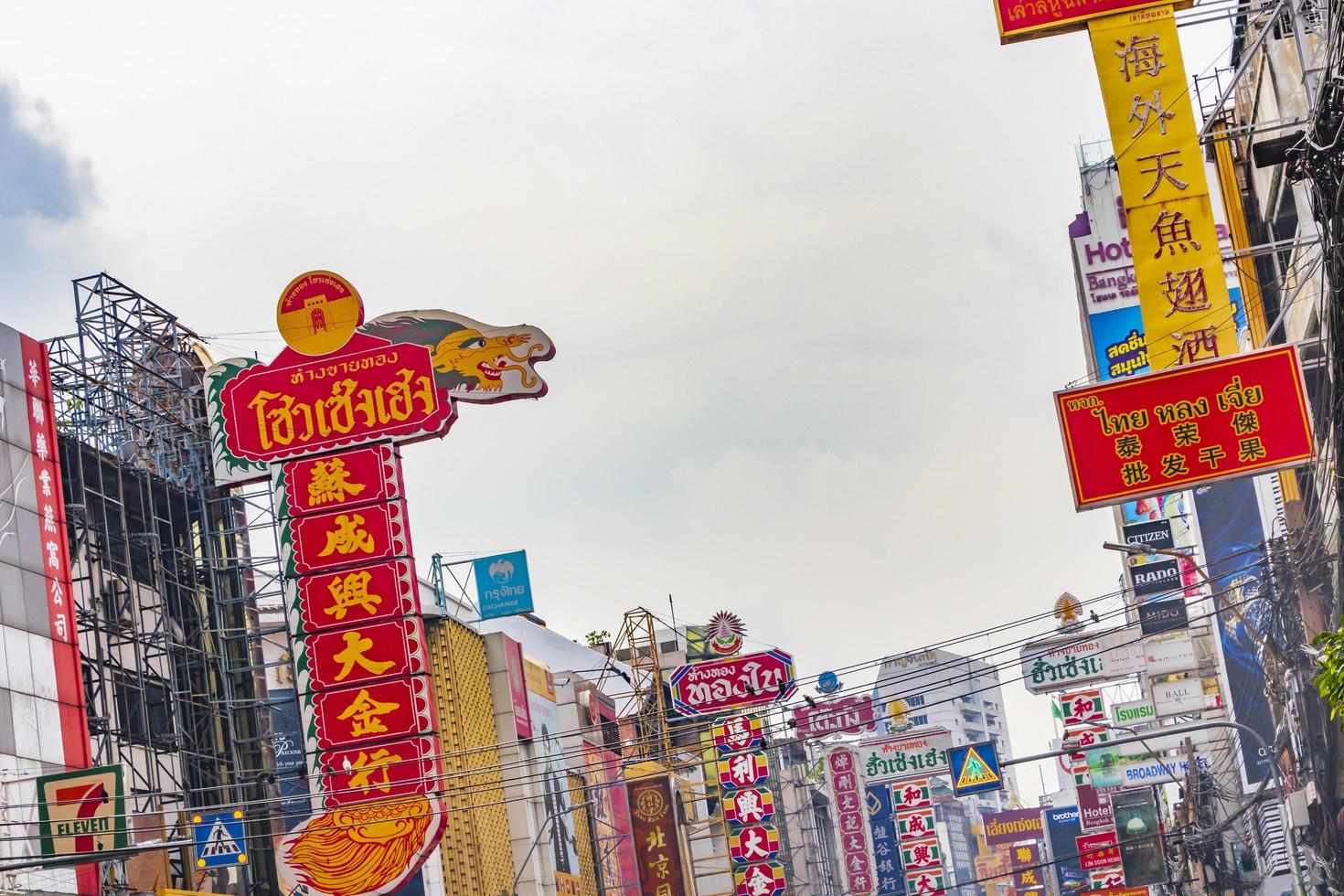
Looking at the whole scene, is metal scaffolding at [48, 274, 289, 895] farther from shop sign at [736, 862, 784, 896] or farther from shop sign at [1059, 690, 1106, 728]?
shop sign at [1059, 690, 1106, 728]

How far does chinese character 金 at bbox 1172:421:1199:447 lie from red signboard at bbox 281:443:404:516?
16668 millimetres

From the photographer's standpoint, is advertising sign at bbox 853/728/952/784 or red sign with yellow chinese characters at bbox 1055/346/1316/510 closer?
red sign with yellow chinese characters at bbox 1055/346/1316/510

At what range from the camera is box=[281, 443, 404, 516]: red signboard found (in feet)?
122

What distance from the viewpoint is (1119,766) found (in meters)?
97.5

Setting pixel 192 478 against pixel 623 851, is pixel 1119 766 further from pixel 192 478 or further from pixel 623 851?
pixel 192 478

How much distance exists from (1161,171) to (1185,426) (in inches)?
224

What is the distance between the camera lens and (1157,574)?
81.2 m

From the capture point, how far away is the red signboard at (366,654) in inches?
1404

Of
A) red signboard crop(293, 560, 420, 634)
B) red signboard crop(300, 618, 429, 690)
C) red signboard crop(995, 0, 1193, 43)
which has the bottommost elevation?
red signboard crop(300, 618, 429, 690)

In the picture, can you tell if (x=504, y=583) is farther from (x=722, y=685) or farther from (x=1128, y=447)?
(x=1128, y=447)

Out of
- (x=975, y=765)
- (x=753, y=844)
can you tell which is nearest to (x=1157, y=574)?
(x=975, y=765)

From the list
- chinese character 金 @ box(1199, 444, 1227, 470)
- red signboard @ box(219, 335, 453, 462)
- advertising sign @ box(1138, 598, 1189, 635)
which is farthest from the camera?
advertising sign @ box(1138, 598, 1189, 635)

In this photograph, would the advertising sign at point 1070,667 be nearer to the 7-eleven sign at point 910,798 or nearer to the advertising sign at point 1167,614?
the advertising sign at point 1167,614

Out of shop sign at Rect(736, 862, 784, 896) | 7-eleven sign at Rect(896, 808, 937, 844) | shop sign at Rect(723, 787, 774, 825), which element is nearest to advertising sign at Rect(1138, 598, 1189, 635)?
7-eleven sign at Rect(896, 808, 937, 844)
